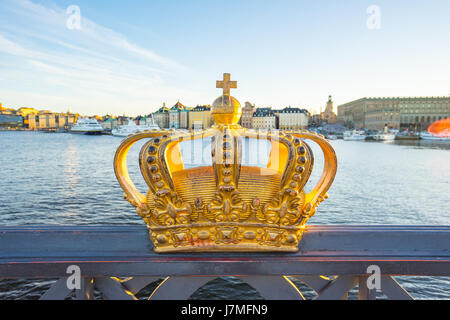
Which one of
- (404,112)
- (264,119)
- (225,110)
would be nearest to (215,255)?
(225,110)

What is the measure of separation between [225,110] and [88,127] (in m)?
84.9

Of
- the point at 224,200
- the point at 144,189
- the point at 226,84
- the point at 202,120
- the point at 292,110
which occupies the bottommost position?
the point at 144,189

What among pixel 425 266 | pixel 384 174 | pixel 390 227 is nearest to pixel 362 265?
pixel 425 266

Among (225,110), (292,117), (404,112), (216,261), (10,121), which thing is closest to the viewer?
(216,261)

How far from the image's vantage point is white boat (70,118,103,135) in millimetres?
77125

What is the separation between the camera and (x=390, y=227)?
2.05m

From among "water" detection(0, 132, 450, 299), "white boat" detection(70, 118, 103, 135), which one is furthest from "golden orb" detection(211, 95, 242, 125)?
"white boat" detection(70, 118, 103, 135)

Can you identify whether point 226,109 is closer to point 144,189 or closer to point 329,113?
point 144,189

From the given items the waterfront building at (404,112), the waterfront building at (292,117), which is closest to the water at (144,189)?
the waterfront building at (292,117)

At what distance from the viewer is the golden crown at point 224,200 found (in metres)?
1.86

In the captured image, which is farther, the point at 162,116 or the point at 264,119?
the point at 264,119

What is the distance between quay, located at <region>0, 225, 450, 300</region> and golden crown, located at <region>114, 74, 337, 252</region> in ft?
0.32

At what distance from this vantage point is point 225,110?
6.84ft

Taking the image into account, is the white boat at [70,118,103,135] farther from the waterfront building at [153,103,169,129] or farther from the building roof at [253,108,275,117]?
the building roof at [253,108,275,117]
